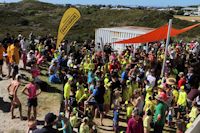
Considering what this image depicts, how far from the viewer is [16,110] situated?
41.1ft

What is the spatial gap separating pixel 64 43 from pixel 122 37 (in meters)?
4.99

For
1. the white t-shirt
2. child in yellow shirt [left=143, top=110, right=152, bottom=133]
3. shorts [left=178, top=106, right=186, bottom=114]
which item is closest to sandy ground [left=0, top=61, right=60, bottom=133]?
the white t-shirt

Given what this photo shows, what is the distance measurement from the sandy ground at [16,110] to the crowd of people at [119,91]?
0.42 metres

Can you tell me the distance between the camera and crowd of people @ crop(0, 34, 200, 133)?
9.86 m

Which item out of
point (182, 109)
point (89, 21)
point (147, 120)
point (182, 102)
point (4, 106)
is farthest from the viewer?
point (89, 21)

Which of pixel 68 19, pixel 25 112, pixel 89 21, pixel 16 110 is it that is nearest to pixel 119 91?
pixel 68 19

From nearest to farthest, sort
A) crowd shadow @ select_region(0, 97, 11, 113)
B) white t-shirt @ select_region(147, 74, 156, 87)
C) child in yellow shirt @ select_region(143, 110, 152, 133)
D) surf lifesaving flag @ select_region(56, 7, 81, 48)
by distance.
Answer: child in yellow shirt @ select_region(143, 110, 152, 133)
surf lifesaving flag @ select_region(56, 7, 81, 48)
crowd shadow @ select_region(0, 97, 11, 113)
white t-shirt @ select_region(147, 74, 156, 87)

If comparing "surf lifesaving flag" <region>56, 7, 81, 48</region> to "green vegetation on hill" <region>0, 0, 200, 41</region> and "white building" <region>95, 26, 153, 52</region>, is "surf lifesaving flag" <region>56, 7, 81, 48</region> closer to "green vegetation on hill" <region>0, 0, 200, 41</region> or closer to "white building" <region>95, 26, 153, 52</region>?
"white building" <region>95, 26, 153, 52</region>

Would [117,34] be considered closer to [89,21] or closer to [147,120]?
[147,120]

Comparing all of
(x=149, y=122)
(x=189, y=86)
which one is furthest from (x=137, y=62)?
(x=149, y=122)

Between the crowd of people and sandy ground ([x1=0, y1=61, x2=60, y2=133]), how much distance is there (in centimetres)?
42

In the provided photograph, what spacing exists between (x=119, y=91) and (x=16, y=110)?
11.9 ft

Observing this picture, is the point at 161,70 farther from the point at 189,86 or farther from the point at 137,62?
the point at 189,86

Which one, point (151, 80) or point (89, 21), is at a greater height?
point (151, 80)
